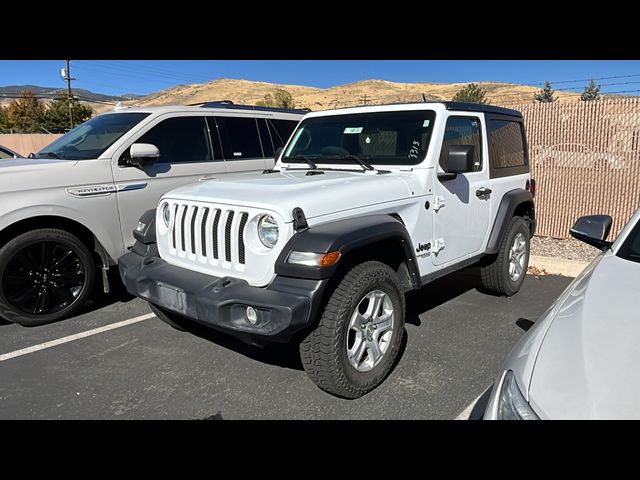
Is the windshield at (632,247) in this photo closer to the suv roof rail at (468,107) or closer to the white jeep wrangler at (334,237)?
the white jeep wrangler at (334,237)

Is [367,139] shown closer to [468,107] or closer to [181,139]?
[468,107]

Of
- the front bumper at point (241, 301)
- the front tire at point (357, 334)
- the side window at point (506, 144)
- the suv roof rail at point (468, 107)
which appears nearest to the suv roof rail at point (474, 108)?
the suv roof rail at point (468, 107)

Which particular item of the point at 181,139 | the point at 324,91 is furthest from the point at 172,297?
the point at 324,91

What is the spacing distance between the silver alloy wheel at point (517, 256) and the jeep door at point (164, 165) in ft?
11.5

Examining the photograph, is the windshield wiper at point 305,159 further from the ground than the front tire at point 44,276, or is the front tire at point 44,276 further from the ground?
the windshield wiper at point 305,159

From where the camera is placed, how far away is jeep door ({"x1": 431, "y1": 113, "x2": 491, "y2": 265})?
13.0 ft

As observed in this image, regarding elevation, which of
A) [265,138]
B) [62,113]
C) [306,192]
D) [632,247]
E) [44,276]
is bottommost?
[44,276]

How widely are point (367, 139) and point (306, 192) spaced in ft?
4.56

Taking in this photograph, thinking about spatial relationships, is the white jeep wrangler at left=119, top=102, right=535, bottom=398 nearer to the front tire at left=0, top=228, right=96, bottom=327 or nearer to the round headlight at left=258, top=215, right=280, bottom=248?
the round headlight at left=258, top=215, right=280, bottom=248

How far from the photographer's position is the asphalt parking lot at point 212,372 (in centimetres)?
304

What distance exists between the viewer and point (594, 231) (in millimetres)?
3004
